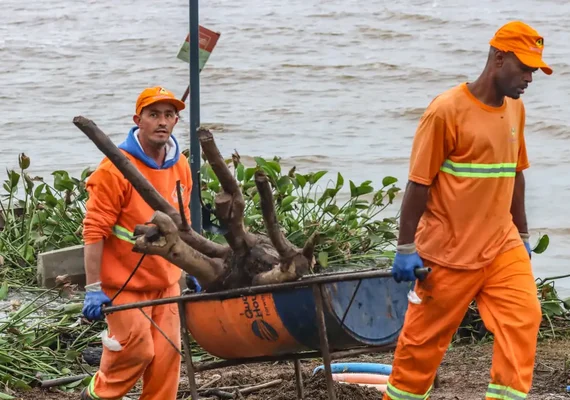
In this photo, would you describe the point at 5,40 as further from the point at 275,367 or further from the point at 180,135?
the point at 275,367

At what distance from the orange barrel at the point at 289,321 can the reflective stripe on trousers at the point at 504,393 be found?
2.00 ft

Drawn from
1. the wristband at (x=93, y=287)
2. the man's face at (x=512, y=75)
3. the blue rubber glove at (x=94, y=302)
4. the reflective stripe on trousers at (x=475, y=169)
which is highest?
the man's face at (x=512, y=75)

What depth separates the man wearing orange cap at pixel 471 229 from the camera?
14.5 feet

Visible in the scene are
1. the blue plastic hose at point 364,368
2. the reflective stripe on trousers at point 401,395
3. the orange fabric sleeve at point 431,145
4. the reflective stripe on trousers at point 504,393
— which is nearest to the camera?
the reflective stripe on trousers at point 504,393

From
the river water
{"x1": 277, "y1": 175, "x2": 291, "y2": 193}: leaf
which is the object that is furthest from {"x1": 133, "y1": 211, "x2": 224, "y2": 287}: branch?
the river water

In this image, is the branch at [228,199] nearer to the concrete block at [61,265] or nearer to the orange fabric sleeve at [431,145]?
the orange fabric sleeve at [431,145]

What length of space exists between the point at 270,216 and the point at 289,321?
45cm

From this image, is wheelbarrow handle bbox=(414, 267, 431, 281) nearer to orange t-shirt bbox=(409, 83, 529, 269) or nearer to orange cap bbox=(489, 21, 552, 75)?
orange t-shirt bbox=(409, 83, 529, 269)

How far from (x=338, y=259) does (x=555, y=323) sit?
4.55ft

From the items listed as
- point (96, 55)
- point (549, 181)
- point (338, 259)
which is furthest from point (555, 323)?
point (96, 55)

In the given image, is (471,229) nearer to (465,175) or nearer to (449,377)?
(465,175)

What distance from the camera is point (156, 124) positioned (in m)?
4.97

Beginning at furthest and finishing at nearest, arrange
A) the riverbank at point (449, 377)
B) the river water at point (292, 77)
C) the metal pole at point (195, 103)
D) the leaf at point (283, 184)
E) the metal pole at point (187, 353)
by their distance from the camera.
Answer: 1. the river water at point (292, 77)
2. the leaf at point (283, 184)
3. the metal pole at point (195, 103)
4. the riverbank at point (449, 377)
5. the metal pole at point (187, 353)

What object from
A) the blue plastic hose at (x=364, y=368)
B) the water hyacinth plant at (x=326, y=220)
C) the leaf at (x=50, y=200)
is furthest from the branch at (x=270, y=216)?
the leaf at (x=50, y=200)
